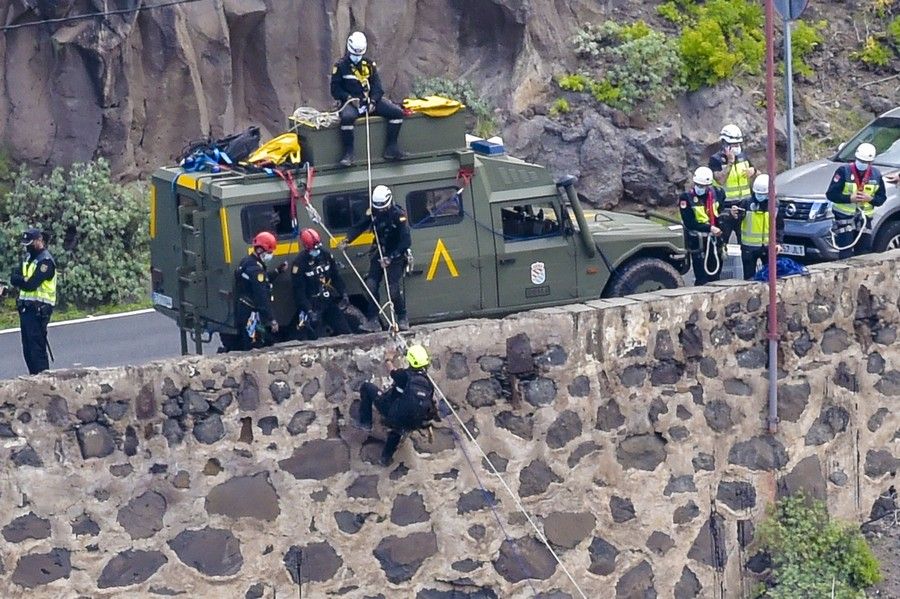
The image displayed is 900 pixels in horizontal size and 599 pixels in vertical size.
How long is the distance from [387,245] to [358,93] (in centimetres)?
138

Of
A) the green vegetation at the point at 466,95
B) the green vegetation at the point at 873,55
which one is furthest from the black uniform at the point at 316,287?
the green vegetation at the point at 873,55

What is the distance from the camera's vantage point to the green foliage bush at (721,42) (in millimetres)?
25031

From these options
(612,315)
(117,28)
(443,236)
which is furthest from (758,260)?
(117,28)

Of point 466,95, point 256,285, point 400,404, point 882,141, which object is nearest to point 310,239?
point 256,285

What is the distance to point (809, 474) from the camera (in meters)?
12.4

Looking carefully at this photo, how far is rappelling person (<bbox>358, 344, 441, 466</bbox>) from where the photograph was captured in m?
10.7

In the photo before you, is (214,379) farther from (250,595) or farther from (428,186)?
(428,186)

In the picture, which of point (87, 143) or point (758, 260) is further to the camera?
point (87, 143)

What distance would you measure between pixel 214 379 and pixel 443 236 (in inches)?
177

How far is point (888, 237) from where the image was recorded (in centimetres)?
1680

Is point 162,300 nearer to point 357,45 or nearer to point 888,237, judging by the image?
point 357,45

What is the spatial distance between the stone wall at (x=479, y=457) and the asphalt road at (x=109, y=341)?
474 cm

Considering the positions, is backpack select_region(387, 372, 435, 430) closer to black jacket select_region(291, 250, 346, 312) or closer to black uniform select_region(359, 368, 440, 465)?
black uniform select_region(359, 368, 440, 465)

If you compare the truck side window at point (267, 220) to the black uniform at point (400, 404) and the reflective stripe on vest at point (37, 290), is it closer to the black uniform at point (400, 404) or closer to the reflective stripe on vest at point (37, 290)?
the reflective stripe on vest at point (37, 290)
